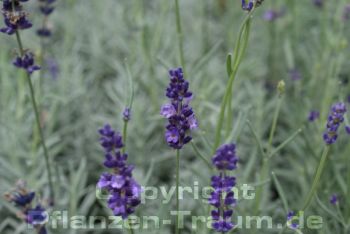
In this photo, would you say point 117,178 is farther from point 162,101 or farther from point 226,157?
point 162,101

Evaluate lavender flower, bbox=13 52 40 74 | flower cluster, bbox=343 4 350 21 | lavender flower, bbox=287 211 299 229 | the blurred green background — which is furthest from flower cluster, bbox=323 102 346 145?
flower cluster, bbox=343 4 350 21

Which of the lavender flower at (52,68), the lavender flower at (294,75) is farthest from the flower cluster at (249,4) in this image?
the lavender flower at (52,68)

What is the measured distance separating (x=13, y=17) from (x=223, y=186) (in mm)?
1087

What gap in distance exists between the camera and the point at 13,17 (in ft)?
6.61

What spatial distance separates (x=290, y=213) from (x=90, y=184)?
1840 millimetres

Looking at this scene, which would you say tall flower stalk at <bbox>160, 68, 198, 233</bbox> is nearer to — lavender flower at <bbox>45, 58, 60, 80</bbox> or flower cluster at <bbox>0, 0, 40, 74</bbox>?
flower cluster at <bbox>0, 0, 40, 74</bbox>

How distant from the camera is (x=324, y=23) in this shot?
3.66 meters

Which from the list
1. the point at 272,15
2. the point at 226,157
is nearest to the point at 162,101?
the point at 272,15

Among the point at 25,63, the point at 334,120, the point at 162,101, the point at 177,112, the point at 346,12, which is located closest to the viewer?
the point at 177,112

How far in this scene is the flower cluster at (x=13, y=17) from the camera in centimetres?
202

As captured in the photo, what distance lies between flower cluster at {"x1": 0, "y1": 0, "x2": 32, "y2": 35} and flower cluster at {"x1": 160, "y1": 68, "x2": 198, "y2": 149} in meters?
0.74

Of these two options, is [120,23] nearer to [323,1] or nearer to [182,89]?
[323,1]

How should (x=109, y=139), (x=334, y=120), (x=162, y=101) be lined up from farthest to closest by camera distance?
1. (x=162, y=101)
2. (x=334, y=120)
3. (x=109, y=139)

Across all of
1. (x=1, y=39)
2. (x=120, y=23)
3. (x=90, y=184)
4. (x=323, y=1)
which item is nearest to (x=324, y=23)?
(x=323, y=1)
